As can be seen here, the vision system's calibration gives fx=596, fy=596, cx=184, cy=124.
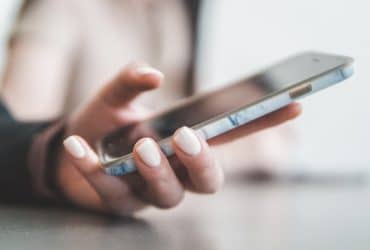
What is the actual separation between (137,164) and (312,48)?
1.43 metres

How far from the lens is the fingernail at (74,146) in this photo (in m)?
0.44

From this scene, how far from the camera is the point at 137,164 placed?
41 centimetres

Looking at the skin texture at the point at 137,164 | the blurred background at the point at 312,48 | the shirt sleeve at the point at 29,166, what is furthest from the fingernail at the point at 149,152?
the blurred background at the point at 312,48

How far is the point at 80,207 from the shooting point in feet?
1.77

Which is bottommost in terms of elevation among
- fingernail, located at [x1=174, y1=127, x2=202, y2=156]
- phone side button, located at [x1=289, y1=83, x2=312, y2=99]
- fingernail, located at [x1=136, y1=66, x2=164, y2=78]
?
fingernail, located at [x1=174, y1=127, x2=202, y2=156]

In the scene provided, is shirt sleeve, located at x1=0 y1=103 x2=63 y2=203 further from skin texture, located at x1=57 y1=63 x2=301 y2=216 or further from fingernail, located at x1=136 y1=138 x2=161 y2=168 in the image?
fingernail, located at x1=136 y1=138 x2=161 y2=168

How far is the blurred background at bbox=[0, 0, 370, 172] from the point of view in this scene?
1.69 m

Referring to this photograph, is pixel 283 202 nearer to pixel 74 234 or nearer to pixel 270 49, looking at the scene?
pixel 74 234

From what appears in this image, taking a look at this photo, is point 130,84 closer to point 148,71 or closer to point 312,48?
point 148,71

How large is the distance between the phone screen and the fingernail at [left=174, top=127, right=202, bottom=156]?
0.03 metres

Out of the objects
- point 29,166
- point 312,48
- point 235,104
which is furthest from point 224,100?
point 312,48

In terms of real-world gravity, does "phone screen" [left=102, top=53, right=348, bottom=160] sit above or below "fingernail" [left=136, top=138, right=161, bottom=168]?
above

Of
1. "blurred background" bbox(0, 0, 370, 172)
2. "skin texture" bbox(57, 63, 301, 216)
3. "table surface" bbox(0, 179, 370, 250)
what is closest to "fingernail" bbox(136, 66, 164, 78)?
"skin texture" bbox(57, 63, 301, 216)

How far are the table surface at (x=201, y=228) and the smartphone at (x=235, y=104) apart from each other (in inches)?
2.0
